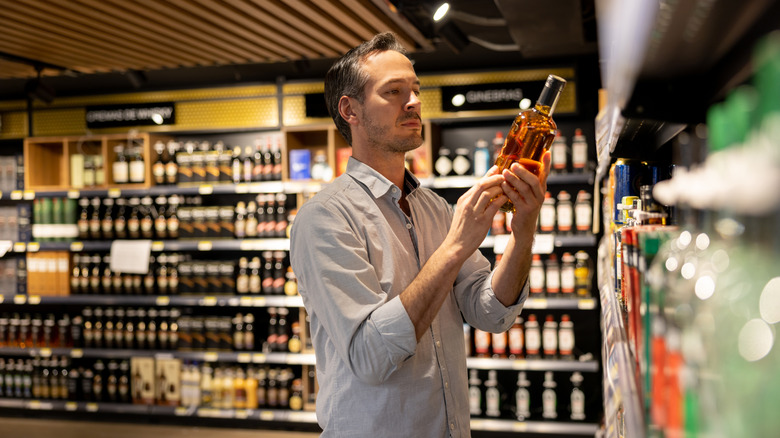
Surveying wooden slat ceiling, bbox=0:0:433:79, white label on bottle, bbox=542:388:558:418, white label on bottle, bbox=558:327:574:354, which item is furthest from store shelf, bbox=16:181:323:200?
white label on bottle, bbox=542:388:558:418

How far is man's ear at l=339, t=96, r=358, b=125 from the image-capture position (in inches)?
73.8

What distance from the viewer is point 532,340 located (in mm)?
4992

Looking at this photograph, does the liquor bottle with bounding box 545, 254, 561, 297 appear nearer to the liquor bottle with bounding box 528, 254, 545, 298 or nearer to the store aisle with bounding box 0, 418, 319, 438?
the liquor bottle with bounding box 528, 254, 545, 298

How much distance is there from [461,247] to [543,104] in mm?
366

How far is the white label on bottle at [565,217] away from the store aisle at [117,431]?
2579mm

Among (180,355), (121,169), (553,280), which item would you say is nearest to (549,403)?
(553,280)

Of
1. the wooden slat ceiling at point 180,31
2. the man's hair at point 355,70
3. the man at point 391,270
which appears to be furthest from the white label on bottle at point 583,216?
the man's hair at point 355,70

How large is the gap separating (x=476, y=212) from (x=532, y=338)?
3.72m

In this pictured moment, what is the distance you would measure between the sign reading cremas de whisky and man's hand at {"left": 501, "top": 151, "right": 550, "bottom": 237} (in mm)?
5045

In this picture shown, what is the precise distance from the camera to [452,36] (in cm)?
432

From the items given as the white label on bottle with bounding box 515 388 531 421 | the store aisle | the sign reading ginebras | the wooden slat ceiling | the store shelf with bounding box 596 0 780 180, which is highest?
the wooden slat ceiling

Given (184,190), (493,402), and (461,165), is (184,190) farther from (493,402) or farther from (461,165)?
(493,402)

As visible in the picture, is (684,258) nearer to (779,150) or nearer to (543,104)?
(779,150)

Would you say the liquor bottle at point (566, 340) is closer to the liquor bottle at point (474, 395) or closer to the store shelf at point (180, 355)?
the liquor bottle at point (474, 395)
